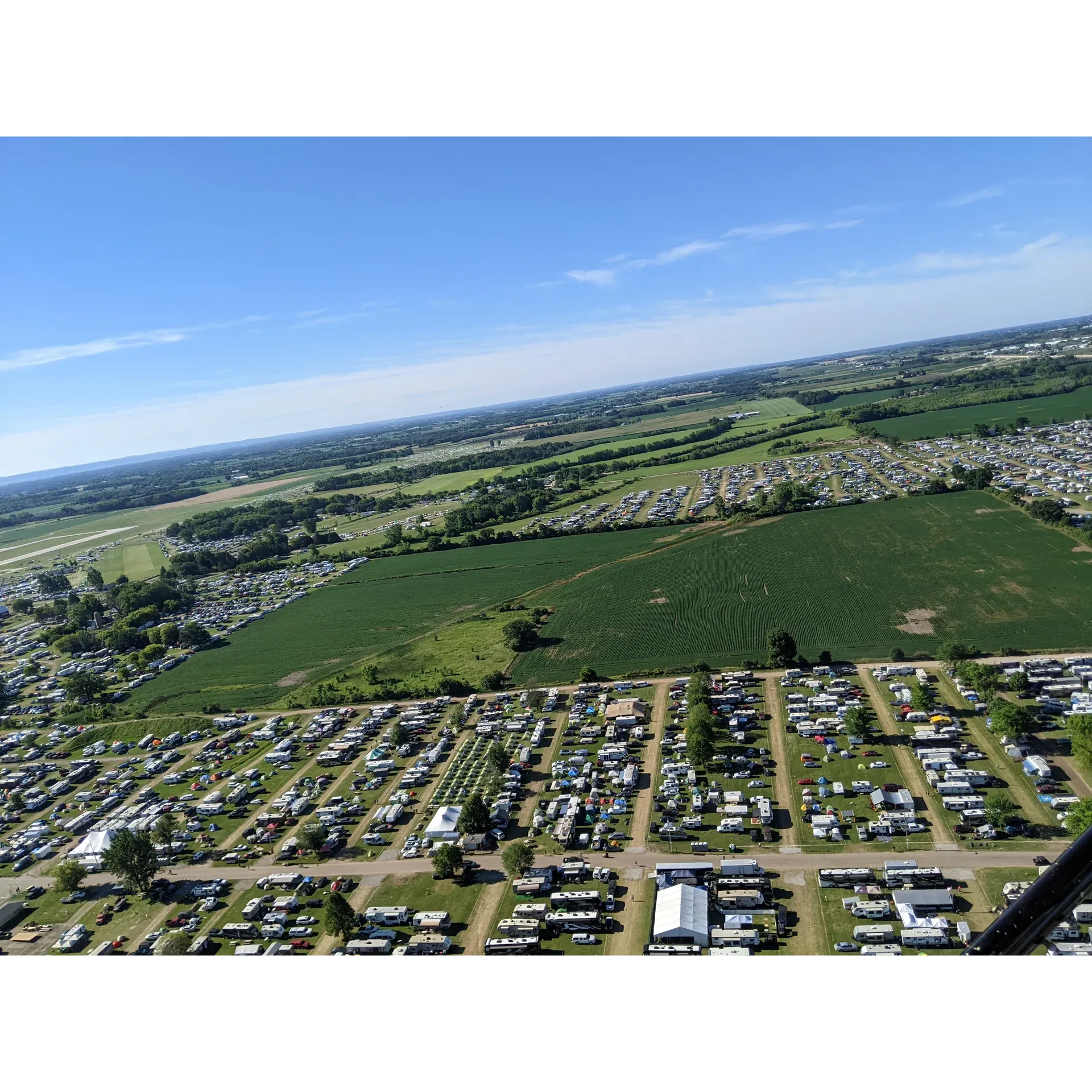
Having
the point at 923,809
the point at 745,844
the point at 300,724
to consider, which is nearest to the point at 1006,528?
the point at 923,809

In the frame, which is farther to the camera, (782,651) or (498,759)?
(782,651)

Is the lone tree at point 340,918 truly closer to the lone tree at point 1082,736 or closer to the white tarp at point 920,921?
the white tarp at point 920,921

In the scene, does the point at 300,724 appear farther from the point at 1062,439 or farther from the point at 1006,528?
the point at 1062,439

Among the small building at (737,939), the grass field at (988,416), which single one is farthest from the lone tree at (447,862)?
the grass field at (988,416)

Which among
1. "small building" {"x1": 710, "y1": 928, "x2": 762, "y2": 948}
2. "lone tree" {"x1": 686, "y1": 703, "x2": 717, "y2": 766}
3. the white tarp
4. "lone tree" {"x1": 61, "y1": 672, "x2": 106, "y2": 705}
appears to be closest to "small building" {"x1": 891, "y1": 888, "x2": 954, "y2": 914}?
the white tarp

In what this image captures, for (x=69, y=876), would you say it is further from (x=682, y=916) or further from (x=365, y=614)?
(x=365, y=614)

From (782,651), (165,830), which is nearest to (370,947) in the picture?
(165,830)

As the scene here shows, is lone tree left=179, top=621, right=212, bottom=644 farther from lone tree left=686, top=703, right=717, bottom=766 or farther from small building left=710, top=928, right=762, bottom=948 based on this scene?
small building left=710, top=928, right=762, bottom=948
